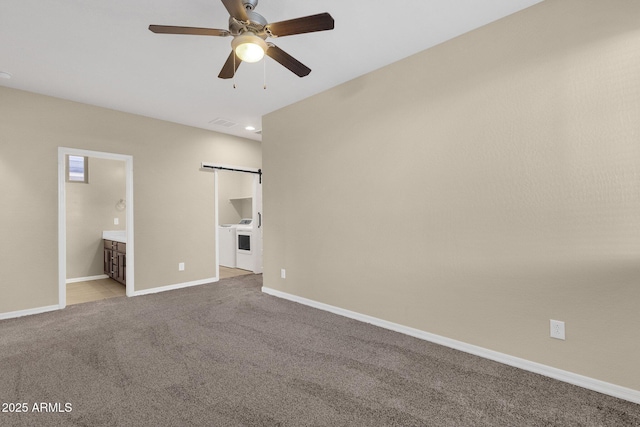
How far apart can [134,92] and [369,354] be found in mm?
3925

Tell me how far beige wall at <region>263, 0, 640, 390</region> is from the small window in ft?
15.8

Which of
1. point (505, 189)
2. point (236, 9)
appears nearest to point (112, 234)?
point (236, 9)

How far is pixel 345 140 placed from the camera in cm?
351

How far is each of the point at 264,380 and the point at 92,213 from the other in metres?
5.37

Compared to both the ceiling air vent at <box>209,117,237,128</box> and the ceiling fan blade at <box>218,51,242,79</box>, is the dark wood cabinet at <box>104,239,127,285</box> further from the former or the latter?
the ceiling fan blade at <box>218,51,242,79</box>

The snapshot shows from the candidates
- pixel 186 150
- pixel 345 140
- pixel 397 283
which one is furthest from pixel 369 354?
pixel 186 150

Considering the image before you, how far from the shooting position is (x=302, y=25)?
6.11 ft

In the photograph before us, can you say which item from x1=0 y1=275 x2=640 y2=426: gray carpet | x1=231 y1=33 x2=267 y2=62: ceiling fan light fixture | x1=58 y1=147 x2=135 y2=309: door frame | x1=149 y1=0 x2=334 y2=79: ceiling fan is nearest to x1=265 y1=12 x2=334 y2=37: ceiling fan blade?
x1=149 y1=0 x2=334 y2=79: ceiling fan

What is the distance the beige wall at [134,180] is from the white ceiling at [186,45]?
1.08 feet

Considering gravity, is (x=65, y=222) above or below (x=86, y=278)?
above

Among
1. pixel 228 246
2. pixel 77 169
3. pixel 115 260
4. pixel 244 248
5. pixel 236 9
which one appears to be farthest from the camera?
pixel 228 246

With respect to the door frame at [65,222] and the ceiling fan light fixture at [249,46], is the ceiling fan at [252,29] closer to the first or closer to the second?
the ceiling fan light fixture at [249,46]

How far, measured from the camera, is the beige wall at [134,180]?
3537 mm

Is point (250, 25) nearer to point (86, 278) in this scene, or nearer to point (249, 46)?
point (249, 46)
